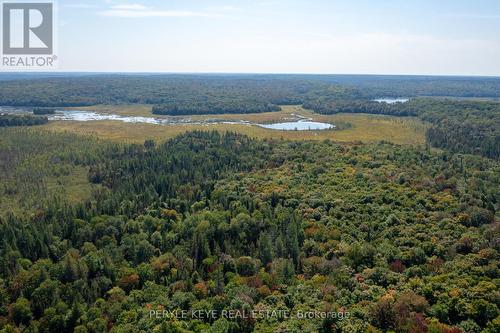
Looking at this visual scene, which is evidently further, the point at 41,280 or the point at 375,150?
the point at 375,150

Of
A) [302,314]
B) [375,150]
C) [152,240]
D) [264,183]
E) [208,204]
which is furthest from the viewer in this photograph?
[375,150]

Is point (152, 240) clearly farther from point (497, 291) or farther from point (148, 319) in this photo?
point (497, 291)

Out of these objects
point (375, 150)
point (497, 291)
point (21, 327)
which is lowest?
point (21, 327)

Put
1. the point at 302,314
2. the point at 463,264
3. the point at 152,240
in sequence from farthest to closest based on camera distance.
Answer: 1. the point at 152,240
2. the point at 463,264
3. the point at 302,314

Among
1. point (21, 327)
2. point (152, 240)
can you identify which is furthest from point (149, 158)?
point (21, 327)

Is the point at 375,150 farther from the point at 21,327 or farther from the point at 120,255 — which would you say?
the point at 21,327

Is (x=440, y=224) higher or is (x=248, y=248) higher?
(x=440, y=224)
